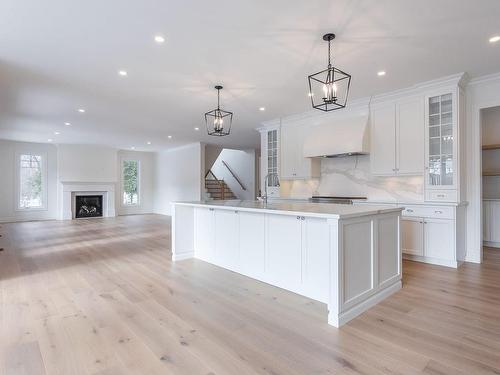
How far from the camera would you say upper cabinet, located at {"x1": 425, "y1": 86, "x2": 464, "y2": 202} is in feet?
13.7

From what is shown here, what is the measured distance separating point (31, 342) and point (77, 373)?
0.65m

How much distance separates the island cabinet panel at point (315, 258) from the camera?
108 inches

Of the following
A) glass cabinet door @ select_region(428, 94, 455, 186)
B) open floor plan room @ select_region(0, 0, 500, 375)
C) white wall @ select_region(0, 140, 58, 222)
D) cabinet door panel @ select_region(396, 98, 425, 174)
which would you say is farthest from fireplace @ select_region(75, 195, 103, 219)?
glass cabinet door @ select_region(428, 94, 455, 186)

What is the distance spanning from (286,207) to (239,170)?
8.92 meters

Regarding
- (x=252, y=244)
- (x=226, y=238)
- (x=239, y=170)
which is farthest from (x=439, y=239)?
(x=239, y=170)

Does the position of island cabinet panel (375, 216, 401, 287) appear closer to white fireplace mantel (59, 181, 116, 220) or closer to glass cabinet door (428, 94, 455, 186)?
glass cabinet door (428, 94, 455, 186)

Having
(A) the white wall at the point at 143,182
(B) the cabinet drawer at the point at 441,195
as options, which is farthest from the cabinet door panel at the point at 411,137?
(A) the white wall at the point at 143,182

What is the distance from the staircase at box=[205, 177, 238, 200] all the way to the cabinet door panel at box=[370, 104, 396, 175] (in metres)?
6.93

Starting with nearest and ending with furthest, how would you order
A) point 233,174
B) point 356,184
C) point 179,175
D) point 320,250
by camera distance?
point 320,250 < point 356,184 < point 179,175 < point 233,174

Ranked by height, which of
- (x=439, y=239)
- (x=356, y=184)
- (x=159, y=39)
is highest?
(x=159, y=39)

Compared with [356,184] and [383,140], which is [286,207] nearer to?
[383,140]

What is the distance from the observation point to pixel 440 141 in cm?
437

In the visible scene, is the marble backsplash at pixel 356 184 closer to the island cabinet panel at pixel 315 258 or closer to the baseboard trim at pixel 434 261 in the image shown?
the baseboard trim at pixel 434 261

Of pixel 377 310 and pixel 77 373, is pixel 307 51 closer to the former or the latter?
pixel 377 310
